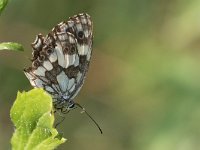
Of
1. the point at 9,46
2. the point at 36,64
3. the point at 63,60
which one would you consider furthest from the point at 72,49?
the point at 9,46

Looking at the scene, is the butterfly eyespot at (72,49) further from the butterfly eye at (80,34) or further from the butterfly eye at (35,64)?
the butterfly eye at (35,64)

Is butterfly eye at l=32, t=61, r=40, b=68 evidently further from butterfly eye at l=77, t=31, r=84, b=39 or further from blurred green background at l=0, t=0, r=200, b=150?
blurred green background at l=0, t=0, r=200, b=150

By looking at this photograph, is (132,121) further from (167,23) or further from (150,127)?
(167,23)

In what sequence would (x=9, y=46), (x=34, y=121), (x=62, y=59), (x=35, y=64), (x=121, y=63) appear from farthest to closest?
(x=121, y=63)
(x=62, y=59)
(x=35, y=64)
(x=9, y=46)
(x=34, y=121)

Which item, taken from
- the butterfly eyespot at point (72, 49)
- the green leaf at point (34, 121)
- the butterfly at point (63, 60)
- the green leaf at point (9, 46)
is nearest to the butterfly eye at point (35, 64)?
the butterfly at point (63, 60)

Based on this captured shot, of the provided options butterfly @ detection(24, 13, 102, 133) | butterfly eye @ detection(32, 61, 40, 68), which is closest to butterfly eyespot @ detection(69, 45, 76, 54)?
butterfly @ detection(24, 13, 102, 133)

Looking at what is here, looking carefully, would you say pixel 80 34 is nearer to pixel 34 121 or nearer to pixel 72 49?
pixel 72 49
